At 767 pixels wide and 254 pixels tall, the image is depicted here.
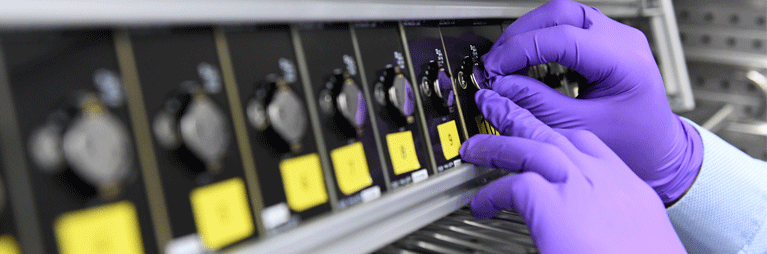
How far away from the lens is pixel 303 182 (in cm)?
47

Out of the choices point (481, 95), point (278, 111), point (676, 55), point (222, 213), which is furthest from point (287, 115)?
point (676, 55)

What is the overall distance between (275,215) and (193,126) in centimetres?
12

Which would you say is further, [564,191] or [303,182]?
[564,191]

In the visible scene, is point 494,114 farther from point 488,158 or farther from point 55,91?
point 55,91

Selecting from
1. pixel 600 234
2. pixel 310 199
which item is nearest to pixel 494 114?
pixel 600 234

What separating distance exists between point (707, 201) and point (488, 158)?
23.5 inches

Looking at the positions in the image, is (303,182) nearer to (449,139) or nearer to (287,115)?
(287,115)

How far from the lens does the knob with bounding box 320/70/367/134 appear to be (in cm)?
51

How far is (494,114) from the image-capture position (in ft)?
2.31

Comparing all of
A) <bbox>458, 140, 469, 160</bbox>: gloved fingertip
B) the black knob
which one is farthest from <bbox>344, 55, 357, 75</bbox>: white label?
<bbox>458, 140, 469, 160</bbox>: gloved fingertip

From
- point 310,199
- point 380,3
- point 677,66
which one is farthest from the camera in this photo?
point 677,66

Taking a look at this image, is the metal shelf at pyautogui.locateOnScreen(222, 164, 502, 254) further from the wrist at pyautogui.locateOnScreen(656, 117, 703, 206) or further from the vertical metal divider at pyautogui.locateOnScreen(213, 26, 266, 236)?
the wrist at pyautogui.locateOnScreen(656, 117, 703, 206)

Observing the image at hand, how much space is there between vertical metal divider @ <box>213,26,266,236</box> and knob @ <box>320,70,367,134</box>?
103mm

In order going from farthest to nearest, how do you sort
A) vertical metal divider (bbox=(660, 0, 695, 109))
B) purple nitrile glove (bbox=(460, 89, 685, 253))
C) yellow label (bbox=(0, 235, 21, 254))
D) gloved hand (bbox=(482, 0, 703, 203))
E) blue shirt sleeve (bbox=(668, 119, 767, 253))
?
1. vertical metal divider (bbox=(660, 0, 695, 109))
2. blue shirt sleeve (bbox=(668, 119, 767, 253))
3. gloved hand (bbox=(482, 0, 703, 203))
4. purple nitrile glove (bbox=(460, 89, 685, 253))
5. yellow label (bbox=(0, 235, 21, 254))
